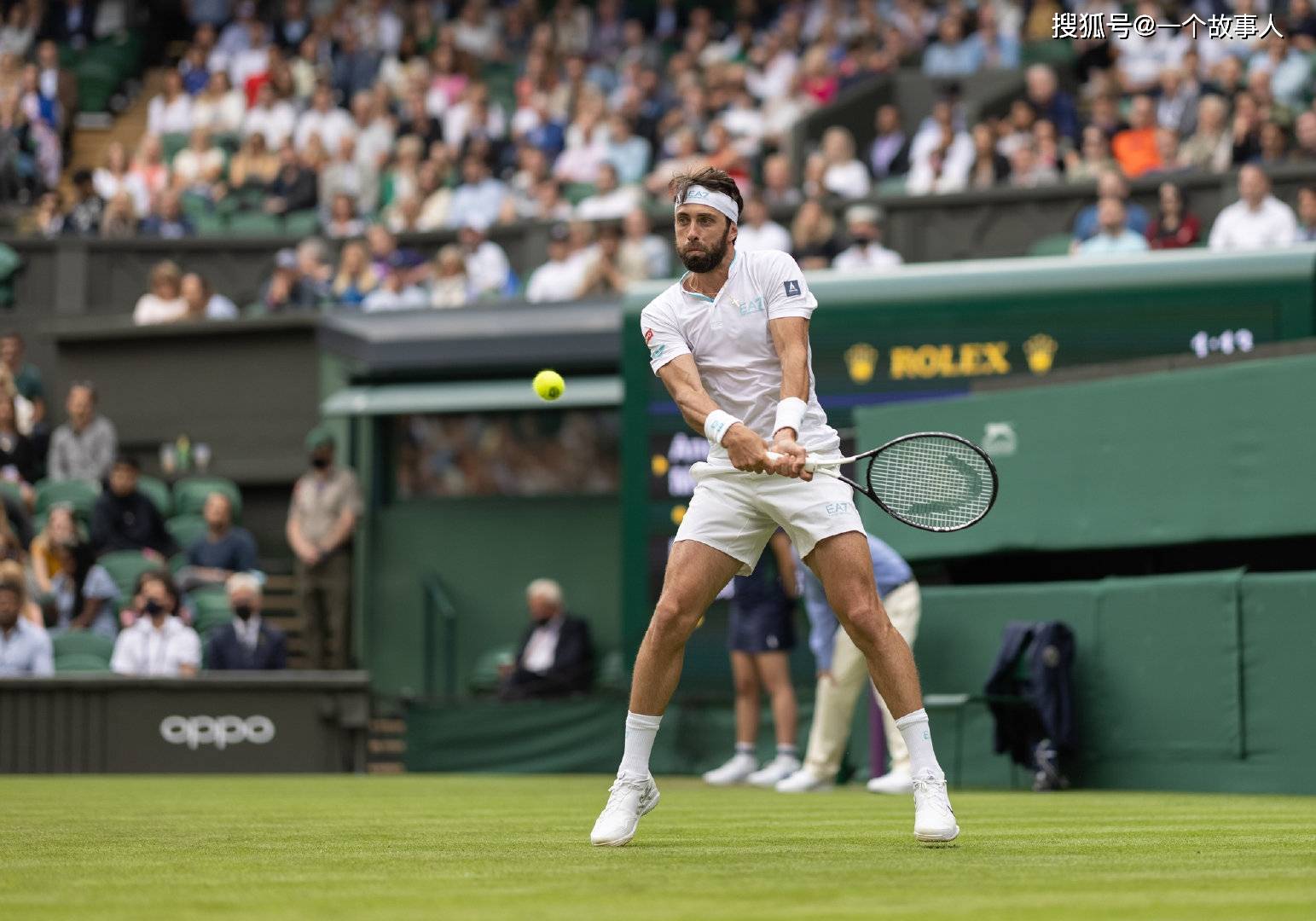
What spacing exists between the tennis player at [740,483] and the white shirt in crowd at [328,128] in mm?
16950

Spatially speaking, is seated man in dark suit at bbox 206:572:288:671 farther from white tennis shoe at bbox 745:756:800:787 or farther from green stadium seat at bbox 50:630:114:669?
white tennis shoe at bbox 745:756:800:787

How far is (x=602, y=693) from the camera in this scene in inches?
632

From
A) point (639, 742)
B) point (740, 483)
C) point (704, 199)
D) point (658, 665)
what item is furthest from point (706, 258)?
point (639, 742)

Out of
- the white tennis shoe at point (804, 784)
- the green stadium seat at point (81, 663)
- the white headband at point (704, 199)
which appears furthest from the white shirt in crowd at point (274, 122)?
the white headband at point (704, 199)

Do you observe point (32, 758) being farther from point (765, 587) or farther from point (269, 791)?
point (765, 587)

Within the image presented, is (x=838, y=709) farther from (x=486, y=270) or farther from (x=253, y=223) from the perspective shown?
(x=253, y=223)

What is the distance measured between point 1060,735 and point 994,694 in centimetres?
50

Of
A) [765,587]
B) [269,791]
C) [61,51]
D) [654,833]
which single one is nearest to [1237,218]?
[765,587]

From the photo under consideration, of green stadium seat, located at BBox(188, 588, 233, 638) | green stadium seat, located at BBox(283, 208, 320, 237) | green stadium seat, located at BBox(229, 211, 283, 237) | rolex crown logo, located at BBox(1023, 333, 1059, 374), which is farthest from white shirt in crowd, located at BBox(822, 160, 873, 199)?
green stadium seat, located at BBox(188, 588, 233, 638)

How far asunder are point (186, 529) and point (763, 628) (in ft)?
26.9

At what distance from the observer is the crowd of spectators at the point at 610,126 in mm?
18625

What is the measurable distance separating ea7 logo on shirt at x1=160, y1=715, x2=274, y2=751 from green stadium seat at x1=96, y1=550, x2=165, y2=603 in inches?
106

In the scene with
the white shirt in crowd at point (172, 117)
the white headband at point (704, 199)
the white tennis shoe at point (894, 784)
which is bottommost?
the white tennis shoe at point (894, 784)

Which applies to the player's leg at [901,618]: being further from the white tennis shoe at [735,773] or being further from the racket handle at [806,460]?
the racket handle at [806,460]
